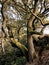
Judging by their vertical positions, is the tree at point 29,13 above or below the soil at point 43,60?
above

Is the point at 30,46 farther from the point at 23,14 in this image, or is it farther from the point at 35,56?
the point at 23,14

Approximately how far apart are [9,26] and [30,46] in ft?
7.94

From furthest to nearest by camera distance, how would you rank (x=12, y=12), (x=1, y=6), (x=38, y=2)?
(x=12, y=12) < (x=38, y=2) < (x=1, y=6)

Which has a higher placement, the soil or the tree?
the tree

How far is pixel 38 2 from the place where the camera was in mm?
17344

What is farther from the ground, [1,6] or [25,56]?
[1,6]

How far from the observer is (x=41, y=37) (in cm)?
1719

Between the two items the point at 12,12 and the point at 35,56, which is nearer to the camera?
the point at 35,56

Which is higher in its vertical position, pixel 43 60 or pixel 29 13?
pixel 29 13

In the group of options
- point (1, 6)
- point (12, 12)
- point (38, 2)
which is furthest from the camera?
point (12, 12)

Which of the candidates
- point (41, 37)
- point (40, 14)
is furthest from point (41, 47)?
point (40, 14)


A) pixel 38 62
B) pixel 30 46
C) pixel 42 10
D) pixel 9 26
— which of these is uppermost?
pixel 42 10

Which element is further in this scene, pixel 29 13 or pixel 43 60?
pixel 29 13

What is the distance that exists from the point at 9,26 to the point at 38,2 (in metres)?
3.08
